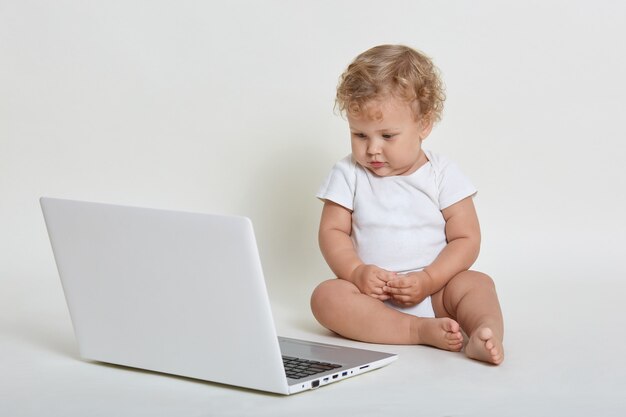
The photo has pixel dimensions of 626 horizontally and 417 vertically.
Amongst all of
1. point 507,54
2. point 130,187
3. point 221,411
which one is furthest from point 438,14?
point 221,411

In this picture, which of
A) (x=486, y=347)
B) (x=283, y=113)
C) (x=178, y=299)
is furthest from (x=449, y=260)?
(x=283, y=113)

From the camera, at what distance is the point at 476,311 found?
2.22 m

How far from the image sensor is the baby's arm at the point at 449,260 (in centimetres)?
231

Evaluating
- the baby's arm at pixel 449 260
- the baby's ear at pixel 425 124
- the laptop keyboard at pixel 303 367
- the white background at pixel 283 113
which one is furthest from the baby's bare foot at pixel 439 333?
the white background at pixel 283 113

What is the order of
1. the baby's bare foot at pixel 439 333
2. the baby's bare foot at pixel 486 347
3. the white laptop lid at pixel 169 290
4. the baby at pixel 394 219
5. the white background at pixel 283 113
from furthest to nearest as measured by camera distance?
the white background at pixel 283 113
the baby at pixel 394 219
the baby's bare foot at pixel 439 333
the baby's bare foot at pixel 486 347
the white laptop lid at pixel 169 290

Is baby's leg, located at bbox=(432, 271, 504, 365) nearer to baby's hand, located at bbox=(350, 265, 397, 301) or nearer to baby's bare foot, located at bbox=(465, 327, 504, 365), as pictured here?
baby's bare foot, located at bbox=(465, 327, 504, 365)

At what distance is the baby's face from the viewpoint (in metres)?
2.35

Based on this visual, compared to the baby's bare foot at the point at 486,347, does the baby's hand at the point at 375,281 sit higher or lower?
higher

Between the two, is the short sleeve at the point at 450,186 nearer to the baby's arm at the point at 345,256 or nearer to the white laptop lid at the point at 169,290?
the baby's arm at the point at 345,256

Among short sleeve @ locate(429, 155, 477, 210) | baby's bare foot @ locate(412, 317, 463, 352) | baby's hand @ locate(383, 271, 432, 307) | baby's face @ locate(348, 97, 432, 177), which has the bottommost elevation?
baby's bare foot @ locate(412, 317, 463, 352)

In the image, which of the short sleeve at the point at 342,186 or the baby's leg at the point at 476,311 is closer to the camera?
the baby's leg at the point at 476,311

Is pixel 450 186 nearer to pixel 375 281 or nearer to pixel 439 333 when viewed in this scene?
pixel 375 281

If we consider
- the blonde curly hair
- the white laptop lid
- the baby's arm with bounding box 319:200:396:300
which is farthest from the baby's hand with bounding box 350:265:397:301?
the white laptop lid

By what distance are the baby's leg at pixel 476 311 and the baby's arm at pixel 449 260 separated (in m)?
0.03
